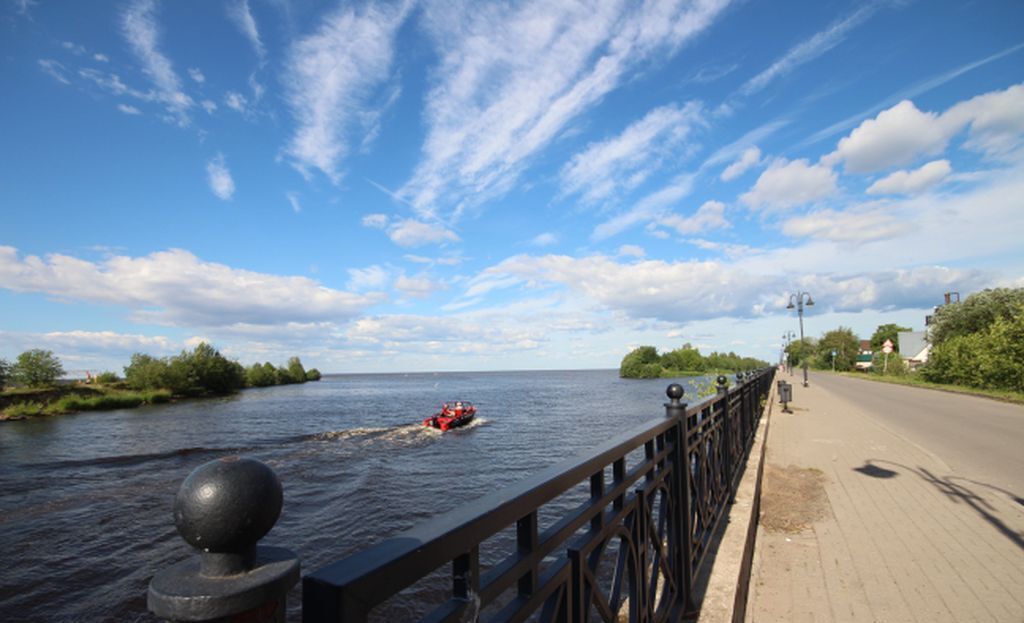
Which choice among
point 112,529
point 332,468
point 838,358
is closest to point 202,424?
point 332,468

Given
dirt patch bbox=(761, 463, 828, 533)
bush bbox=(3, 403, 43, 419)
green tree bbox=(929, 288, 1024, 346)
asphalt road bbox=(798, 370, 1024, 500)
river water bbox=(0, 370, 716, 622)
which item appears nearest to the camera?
dirt patch bbox=(761, 463, 828, 533)

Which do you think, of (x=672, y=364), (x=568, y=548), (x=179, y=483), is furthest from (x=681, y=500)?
(x=672, y=364)

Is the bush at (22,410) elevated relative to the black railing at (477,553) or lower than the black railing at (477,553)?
lower

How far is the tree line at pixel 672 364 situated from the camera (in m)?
124

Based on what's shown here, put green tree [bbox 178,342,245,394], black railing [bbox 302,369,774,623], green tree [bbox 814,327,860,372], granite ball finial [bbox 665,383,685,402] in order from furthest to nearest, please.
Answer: green tree [bbox 814,327,860,372] < green tree [bbox 178,342,245,394] < granite ball finial [bbox 665,383,685,402] < black railing [bbox 302,369,774,623]

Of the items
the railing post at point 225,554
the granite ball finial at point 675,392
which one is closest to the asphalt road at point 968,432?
the granite ball finial at point 675,392

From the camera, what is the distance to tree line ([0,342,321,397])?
5703 centimetres

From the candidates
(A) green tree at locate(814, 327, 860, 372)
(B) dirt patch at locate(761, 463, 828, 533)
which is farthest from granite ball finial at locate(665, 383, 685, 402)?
(A) green tree at locate(814, 327, 860, 372)

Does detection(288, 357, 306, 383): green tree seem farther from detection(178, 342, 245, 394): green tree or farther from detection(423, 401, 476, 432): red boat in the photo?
detection(423, 401, 476, 432): red boat

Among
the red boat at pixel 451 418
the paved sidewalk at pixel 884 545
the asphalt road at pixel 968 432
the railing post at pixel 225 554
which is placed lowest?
the red boat at pixel 451 418

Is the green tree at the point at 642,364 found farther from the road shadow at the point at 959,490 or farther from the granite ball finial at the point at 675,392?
the granite ball finial at the point at 675,392

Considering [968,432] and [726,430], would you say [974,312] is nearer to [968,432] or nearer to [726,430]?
[968,432]

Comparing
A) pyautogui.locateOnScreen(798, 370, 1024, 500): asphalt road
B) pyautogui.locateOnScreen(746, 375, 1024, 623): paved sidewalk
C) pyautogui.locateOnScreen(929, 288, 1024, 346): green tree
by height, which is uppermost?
pyautogui.locateOnScreen(929, 288, 1024, 346): green tree

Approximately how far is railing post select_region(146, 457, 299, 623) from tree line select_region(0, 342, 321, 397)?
71912 millimetres
